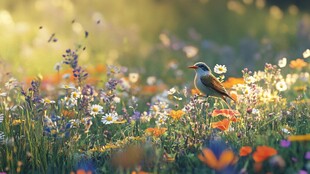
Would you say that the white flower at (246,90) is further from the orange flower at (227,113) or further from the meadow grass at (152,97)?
the orange flower at (227,113)

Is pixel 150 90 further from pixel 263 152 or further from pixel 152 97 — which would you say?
pixel 263 152

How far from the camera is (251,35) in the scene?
407 inches

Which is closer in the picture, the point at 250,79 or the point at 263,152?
the point at 263,152

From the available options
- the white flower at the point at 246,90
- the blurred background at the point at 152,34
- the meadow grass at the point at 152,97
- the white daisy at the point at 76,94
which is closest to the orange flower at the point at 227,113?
the meadow grass at the point at 152,97

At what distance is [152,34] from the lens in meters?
10.6

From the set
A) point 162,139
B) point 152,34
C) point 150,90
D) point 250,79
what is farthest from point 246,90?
point 152,34

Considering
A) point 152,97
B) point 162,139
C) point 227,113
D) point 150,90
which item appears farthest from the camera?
point 150,90

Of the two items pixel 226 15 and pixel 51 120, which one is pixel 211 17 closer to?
pixel 226 15

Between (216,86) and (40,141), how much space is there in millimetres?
1208

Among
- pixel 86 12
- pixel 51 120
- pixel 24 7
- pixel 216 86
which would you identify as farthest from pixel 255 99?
pixel 24 7

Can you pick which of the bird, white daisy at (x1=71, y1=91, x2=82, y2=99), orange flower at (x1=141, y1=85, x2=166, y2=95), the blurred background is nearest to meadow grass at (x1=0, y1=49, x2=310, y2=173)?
white daisy at (x1=71, y1=91, x2=82, y2=99)

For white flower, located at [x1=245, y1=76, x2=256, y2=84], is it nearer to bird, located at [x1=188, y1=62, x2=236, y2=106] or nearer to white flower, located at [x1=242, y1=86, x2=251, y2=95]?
white flower, located at [x1=242, y1=86, x2=251, y2=95]

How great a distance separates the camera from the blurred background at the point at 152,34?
8.47 m

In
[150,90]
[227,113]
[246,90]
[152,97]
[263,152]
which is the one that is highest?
[150,90]
